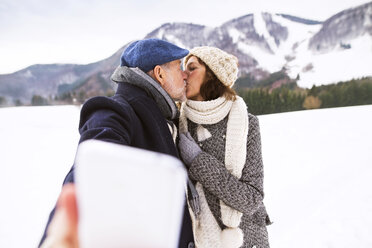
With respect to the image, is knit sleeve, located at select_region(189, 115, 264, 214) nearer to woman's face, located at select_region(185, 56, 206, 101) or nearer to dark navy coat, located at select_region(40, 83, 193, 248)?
dark navy coat, located at select_region(40, 83, 193, 248)

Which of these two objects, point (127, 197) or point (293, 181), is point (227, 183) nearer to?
point (127, 197)

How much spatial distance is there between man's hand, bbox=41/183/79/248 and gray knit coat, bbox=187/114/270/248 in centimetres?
99

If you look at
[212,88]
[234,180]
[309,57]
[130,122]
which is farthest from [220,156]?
[309,57]

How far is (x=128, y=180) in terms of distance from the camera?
27cm

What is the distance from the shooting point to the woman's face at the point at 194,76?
1.53 metres

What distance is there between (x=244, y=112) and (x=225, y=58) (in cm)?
37

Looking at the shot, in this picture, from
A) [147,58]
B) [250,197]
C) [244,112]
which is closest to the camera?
[147,58]

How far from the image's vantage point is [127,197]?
0.27 metres

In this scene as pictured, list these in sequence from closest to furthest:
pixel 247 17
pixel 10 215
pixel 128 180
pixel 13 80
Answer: pixel 128 180 → pixel 10 215 → pixel 13 80 → pixel 247 17

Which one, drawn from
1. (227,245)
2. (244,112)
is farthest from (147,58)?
(227,245)

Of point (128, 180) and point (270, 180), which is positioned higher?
point (128, 180)

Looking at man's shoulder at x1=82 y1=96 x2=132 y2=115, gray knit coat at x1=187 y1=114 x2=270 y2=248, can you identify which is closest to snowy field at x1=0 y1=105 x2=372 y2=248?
gray knit coat at x1=187 y1=114 x2=270 y2=248

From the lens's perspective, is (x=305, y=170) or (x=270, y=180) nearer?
(x=270, y=180)

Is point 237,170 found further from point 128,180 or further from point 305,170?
point 305,170
